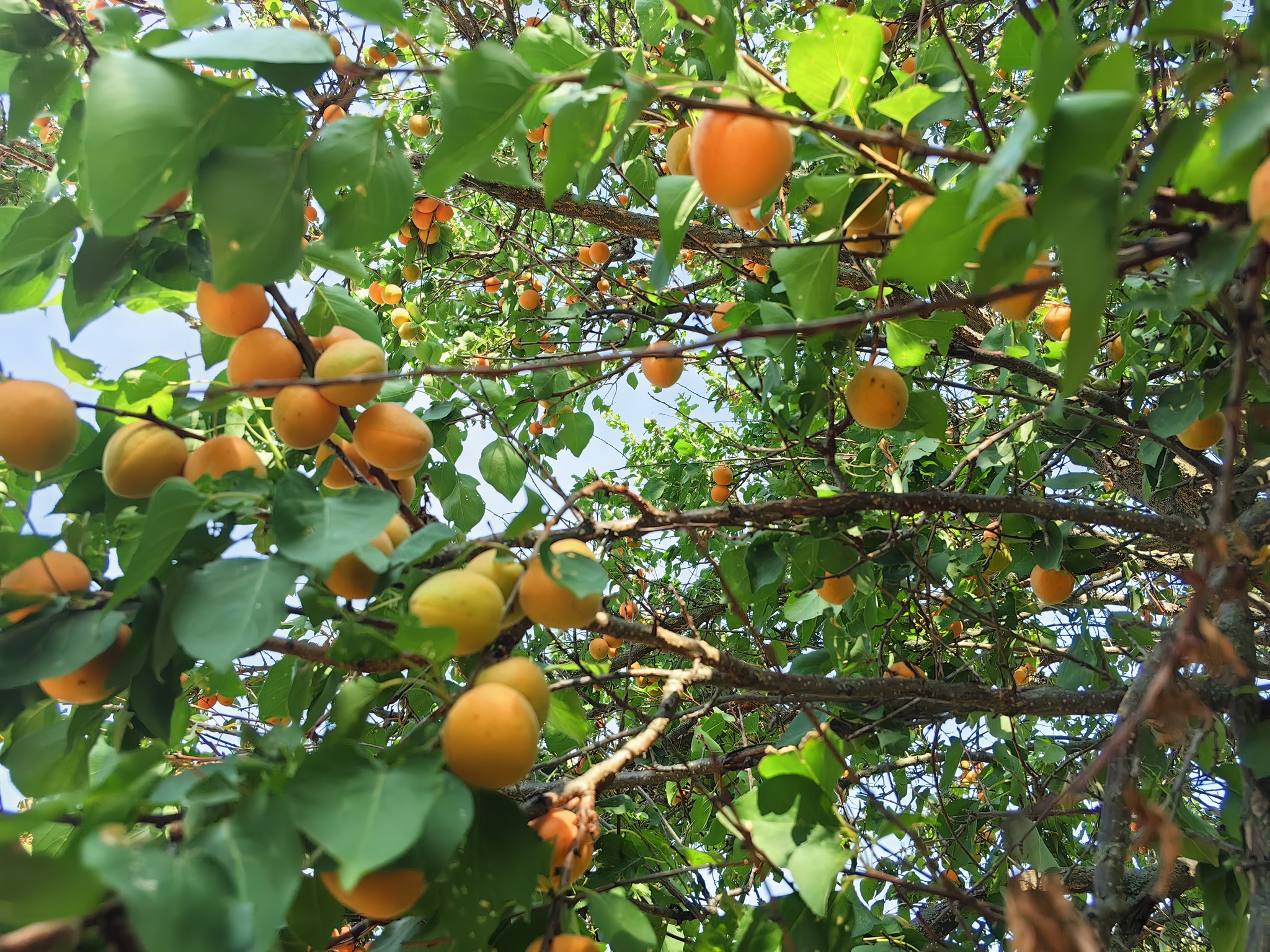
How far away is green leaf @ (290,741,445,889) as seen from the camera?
614 mm

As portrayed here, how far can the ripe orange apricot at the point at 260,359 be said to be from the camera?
3.57ft

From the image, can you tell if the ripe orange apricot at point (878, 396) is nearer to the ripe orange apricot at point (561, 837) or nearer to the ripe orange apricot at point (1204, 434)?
the ripe orange apricot at point (1204, 434)

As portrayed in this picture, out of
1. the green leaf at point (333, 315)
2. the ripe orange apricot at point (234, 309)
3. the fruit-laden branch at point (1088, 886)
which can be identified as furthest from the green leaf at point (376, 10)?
the fruit-laden branch at point (1088, 886)

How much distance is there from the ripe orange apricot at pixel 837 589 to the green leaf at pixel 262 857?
4.61ft

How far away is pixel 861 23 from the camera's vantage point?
1078 mm

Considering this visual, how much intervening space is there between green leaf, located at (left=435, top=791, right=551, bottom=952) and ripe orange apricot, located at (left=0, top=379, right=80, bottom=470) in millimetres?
710

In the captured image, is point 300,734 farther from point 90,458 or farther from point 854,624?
point 854,624

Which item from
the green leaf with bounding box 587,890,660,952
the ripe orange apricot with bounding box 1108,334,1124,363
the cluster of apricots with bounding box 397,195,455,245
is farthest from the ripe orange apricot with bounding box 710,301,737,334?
the cluster of apricots with bounding box 397,195,455,245

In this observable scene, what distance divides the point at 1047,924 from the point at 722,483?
2416mm

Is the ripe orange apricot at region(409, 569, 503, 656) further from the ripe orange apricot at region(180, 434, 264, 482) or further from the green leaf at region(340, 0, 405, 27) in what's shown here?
the green leaf at region(340, 0, 405, 27)

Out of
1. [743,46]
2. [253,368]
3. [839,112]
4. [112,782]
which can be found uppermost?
[743,46]

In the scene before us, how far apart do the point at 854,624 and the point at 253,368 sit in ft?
5.59

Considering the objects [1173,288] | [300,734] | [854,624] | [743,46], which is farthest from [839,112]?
[743,46]

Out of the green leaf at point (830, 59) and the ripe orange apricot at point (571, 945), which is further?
the green leaf at point (830, 59)
